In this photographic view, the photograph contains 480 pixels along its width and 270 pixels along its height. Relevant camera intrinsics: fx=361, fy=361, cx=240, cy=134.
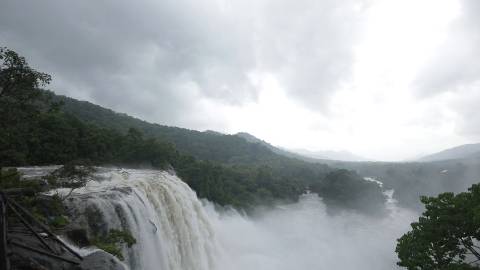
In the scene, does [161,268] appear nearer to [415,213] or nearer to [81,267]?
[81,267]

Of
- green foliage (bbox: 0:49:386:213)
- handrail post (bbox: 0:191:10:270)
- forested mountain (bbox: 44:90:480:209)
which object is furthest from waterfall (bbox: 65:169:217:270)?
forested mountain (bbox: 44:90:480:209)

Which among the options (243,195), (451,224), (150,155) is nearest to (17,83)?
(451,224)

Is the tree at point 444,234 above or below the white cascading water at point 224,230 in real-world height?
above

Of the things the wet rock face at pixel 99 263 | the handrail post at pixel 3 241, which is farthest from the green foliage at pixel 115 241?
the handrail post at pixel 3 241

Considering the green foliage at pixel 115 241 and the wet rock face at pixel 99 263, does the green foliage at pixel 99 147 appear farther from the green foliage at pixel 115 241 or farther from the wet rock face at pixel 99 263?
the wet rock face at pixel 99 263

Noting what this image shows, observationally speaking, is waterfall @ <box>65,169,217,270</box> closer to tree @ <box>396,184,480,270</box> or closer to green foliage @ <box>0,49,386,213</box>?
green foliage @ <box>0,49,386,213</box>

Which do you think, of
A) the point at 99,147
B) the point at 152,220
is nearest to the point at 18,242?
the point at 152,220

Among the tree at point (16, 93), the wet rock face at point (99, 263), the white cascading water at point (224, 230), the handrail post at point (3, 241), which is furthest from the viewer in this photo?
the white cascading water at point (224, 230)
